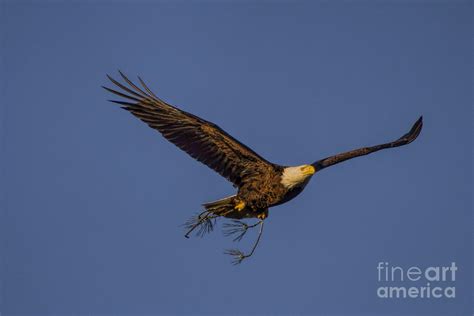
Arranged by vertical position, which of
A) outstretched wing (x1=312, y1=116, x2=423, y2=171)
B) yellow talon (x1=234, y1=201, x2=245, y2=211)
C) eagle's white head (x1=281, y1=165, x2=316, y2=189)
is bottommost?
yellow talon (x1=234, y1=201, x2=245, y2=211)

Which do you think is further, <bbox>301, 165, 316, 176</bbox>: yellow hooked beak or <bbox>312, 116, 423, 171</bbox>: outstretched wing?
<bbox>312, 116, 423, 171</bbox>: outstretched wing

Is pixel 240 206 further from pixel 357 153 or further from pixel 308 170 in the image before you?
pixel 357 153

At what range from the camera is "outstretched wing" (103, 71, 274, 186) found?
11.7 meters

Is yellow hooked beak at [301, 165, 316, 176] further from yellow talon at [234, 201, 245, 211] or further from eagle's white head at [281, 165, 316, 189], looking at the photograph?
yellow talon at [234, 201, 245, 211]

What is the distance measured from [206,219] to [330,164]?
1.80 meters

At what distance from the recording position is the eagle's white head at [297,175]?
11.3 metres

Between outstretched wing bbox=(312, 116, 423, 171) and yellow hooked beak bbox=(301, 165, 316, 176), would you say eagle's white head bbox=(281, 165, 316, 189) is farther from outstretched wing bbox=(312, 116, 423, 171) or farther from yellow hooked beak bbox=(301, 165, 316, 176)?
outstretched wing bbox=(312, 116, 423, 171)

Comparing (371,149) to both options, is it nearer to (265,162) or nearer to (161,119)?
(265,162)

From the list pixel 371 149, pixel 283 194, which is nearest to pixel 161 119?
pixel 283 194

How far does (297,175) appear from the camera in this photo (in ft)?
37.0

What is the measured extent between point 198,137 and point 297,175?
1531 millimetres

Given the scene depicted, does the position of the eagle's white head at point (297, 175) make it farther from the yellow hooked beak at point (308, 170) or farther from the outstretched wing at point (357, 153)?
the outstretched wing at point (357, 153)

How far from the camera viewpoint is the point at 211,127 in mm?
11750

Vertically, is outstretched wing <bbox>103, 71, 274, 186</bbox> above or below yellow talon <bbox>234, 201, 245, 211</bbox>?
above
